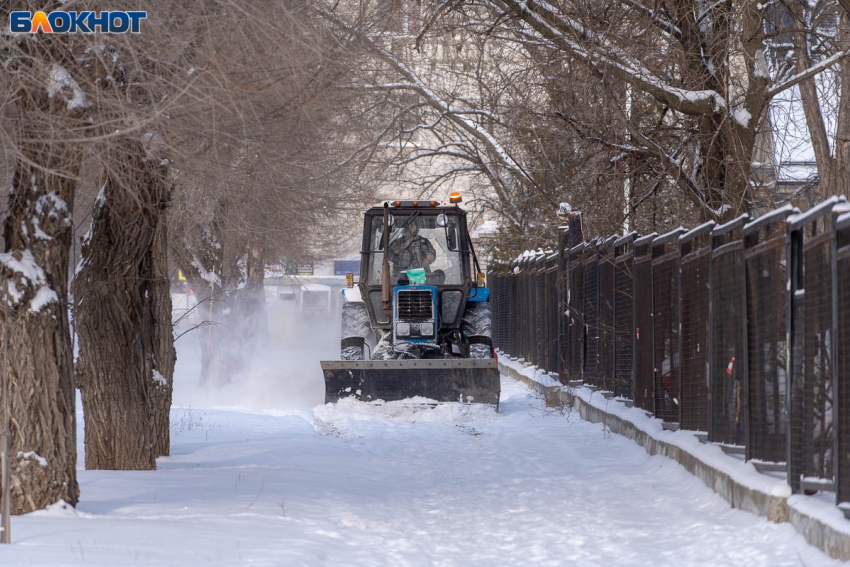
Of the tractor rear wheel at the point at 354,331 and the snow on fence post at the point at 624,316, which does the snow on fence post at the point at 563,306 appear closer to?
the tractor rear wheel at the point at 354,331

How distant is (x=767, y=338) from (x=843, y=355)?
1.69 metres

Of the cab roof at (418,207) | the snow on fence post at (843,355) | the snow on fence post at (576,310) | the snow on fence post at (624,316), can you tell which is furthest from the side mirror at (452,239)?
the snow on fence post at (843,355)

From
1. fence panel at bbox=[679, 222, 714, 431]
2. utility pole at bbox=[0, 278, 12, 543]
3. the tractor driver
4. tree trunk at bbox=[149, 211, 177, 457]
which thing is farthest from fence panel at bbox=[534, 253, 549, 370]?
utility pole at bbox=[0, 278, 12, 543]

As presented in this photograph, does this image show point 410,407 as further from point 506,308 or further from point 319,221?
point 506,308

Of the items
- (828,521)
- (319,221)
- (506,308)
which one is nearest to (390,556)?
(828,521)

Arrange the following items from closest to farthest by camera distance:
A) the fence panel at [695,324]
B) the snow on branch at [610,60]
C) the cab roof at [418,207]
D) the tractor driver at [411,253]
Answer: the fence panel at [695,324]
the snow on branch at [610,60]
the cab roof at [418,207]
the tractor driver at [411,253]

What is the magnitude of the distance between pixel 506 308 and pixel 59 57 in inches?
782

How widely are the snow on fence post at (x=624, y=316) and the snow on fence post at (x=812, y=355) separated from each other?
530 centimetres

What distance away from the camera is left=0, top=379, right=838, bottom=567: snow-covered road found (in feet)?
20.4

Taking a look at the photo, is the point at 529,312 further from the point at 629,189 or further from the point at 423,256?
the point at 629,189

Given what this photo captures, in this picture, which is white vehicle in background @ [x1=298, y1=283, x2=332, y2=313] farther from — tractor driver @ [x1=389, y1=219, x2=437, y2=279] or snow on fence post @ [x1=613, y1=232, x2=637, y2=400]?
snow on fence post @ [x1=613, y1=232, x2=637, y2=400]

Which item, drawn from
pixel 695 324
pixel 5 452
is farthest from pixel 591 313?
pixel 5 452

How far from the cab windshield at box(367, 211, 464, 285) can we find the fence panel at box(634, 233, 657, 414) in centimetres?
522

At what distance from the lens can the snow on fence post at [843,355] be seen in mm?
5645
